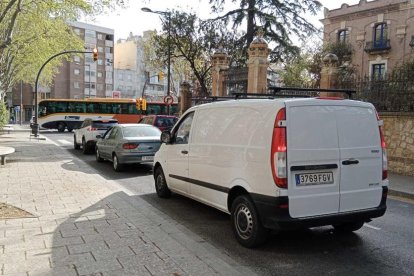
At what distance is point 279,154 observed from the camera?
4613 millimetres

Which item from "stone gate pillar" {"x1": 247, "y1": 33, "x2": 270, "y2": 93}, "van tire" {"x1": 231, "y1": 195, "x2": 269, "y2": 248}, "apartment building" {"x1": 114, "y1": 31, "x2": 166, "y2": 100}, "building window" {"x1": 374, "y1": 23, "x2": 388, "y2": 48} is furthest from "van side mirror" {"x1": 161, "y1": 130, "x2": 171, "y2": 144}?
"apartment building" {"x1": 114, "y1": 31, "x2": 166, "y2": 100}

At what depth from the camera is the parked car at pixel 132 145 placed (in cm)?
1162

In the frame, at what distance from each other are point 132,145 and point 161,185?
12.9 ft

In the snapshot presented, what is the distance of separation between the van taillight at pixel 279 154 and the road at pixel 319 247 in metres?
0.93

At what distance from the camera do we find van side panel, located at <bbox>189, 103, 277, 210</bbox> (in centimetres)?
484

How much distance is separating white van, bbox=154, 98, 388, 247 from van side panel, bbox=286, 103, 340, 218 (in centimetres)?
1

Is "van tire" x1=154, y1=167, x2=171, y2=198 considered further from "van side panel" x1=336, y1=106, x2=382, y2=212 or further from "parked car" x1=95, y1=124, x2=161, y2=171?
"van side panel" x1=336, y1=106, x2=382, y2=212

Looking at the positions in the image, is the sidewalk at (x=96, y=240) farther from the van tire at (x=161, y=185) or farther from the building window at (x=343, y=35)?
the building window at (x=343, y=35)

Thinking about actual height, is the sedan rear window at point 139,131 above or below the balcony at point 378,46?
below

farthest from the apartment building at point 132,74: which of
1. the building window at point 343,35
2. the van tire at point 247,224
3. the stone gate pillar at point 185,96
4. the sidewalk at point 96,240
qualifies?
the van tire at point 247,224

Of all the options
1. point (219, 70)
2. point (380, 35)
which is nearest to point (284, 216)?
point (219, 70)

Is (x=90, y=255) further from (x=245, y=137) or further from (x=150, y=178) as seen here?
(x=150, y=178)

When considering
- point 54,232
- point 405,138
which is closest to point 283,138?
point 54,232

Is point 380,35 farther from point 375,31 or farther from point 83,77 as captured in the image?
point 83,77
